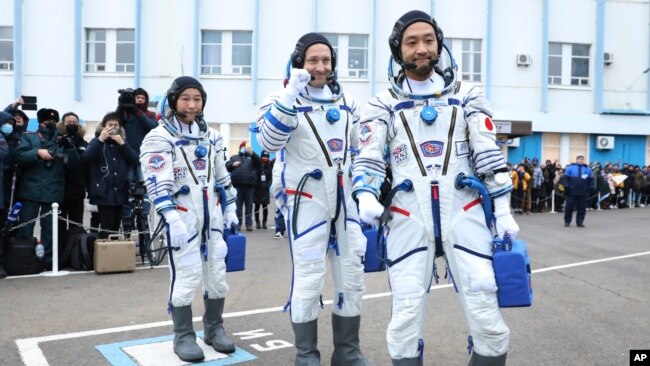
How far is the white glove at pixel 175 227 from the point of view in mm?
4477

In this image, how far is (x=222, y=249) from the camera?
4.84 meters

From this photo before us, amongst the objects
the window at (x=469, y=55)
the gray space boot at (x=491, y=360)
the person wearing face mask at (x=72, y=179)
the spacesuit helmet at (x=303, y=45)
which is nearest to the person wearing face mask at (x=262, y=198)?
the person wearing face mask at (x=72, y=179)

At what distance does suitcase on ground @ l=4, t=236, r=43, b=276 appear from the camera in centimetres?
807

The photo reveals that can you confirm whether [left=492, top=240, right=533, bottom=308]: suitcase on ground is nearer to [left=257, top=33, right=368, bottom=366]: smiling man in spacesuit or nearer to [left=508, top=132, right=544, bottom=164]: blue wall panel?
[left=257, top=33, right=368, bottom=366]: smiling man in spacesuit

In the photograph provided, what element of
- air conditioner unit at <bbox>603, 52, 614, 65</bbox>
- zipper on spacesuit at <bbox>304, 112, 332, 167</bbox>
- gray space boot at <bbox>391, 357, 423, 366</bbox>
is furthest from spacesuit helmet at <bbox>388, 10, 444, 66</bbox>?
air conditioner unit at <bbox>603, 52, 614, 65</bbox>

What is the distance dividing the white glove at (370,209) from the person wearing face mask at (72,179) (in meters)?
6.43

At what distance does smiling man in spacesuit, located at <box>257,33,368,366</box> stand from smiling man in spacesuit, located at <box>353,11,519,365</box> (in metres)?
0.80

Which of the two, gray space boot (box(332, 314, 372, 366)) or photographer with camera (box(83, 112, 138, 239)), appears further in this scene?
photographer with camera (box(83, 112, 138, 239))

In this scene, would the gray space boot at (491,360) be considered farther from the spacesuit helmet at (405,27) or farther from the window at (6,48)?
the window at (6,48)

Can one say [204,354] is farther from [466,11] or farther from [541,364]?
[466,11]

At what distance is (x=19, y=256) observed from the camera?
8086 mm

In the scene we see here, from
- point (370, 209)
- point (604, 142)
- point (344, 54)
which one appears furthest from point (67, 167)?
point (604, 142)

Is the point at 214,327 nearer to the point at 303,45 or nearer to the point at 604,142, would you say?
the point at 303,45

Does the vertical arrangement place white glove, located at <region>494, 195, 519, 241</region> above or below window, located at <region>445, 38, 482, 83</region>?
below
